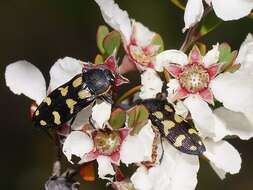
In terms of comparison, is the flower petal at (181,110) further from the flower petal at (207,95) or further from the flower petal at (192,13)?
the flower petal at (192,13)

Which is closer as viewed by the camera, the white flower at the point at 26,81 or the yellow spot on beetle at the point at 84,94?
the yellow spot on beetle at the point at 84,94

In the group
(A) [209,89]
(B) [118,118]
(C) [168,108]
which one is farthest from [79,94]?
(A) [209,89]

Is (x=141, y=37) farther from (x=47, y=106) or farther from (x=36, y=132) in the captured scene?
(x=36, y=132)

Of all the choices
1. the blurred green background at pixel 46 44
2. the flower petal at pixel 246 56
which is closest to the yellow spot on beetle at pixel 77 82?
the flower petal at pixel 246 56

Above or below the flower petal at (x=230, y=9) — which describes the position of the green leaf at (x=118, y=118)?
below

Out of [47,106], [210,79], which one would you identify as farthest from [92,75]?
[210,79]

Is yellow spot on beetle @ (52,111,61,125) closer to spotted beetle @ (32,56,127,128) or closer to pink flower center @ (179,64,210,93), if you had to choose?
spotted beetle @ (32,56,127,128)
